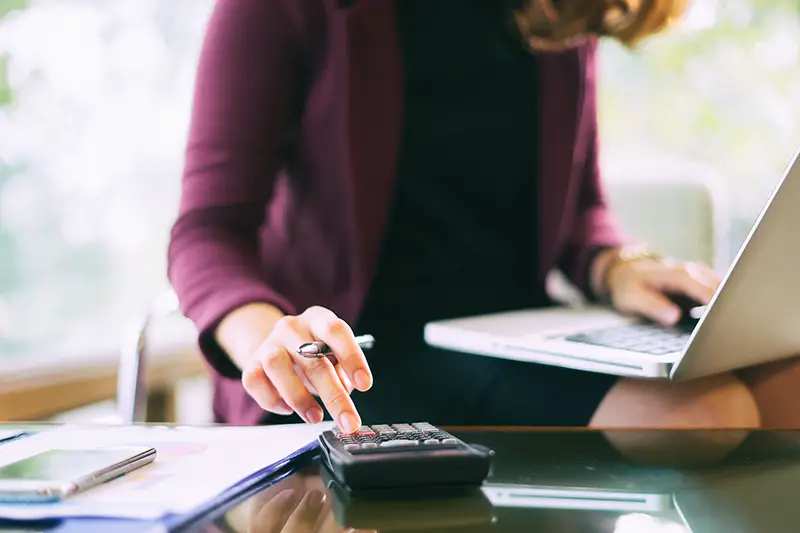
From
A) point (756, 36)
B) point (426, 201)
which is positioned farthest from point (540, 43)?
point (756, 36)

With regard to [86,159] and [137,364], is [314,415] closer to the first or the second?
[137,364]

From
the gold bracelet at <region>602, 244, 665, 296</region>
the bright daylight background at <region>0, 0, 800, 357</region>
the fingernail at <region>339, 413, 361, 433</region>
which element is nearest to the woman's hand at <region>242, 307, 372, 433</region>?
the fingernail at <region>339, 413, 361, 433</region>

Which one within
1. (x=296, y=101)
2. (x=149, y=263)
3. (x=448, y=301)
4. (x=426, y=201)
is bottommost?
(x=149, y=263)

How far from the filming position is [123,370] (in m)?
1.00

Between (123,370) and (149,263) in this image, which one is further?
(149,263)

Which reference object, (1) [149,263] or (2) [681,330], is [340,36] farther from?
(1) [149,263]

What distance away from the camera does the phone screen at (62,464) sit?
0.44m

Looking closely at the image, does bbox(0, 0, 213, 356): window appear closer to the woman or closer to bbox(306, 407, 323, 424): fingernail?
the woman

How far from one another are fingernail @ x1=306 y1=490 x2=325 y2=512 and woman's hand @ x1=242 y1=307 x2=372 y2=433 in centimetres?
6

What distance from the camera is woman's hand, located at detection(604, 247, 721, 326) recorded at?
2.71ft

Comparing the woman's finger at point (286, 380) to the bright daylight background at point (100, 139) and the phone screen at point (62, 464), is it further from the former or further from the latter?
the bright daylight background at point (100, 139)

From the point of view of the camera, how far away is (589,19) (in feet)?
3.42

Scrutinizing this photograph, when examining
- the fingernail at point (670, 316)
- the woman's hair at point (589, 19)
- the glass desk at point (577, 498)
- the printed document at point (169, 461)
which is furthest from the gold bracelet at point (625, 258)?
the printed document at point (169, 461)

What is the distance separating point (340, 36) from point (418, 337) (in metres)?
0.36
